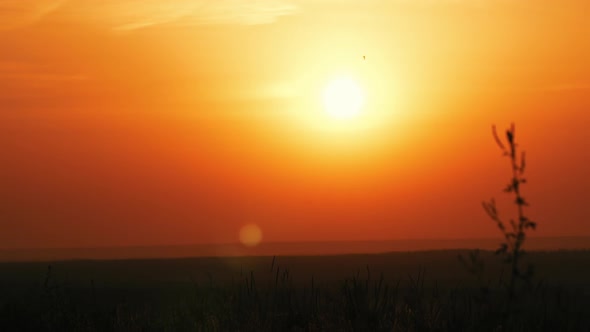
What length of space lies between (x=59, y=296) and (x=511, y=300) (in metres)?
12.4

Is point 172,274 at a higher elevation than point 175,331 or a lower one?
higher

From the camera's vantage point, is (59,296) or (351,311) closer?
(351,311)

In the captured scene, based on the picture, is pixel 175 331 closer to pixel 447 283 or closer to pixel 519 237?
→ pixel 519 237

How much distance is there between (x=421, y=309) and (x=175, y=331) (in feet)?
12.1

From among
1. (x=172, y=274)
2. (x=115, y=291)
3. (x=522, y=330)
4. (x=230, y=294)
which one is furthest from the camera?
(x=172, y=274)

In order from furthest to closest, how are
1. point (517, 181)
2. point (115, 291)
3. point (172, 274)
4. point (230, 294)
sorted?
1. point (172, 274)
2. point (115, 291)
3. point (230, 294)
4. point (517, 181)

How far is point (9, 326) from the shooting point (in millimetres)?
16688

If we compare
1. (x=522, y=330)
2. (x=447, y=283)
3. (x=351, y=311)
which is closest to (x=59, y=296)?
(x=351, y=311)

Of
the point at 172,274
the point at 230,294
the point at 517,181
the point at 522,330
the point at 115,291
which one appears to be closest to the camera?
the point at 517,181

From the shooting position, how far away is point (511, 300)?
557cm

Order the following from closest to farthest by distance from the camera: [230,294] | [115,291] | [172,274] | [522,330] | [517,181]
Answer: [517,181] → [522,330] → [230,294] → [115,291] → [172,274]

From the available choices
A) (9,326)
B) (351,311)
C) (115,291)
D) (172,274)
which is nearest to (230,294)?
(351,311)

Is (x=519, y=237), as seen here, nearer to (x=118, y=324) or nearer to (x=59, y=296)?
(x=118, y=324)

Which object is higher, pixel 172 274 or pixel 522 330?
pixel 172 274
